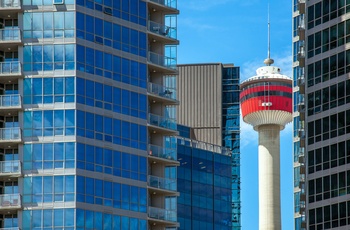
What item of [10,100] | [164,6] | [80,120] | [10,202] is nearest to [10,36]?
[10,100]

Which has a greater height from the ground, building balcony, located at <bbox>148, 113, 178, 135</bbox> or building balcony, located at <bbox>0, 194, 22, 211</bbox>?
building balcony, located at <bbox>148, 113, 178, 135</bbox>

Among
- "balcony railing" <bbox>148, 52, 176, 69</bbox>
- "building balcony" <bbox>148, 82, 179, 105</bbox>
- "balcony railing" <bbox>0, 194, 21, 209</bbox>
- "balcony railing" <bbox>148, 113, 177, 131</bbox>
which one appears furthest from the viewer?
"balcony railing" <bbox>148, 52, 176, 69</bbox>

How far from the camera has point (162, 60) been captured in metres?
144

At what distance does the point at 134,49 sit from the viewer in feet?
460

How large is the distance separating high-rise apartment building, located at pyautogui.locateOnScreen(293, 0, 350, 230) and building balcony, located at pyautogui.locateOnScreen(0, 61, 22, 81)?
25.6m

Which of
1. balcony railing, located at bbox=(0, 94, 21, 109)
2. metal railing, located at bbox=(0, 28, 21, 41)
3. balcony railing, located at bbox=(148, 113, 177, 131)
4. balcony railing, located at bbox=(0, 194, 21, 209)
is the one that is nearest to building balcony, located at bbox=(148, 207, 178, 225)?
balcony railing, located at bbox=(148, 113, 177, 131)

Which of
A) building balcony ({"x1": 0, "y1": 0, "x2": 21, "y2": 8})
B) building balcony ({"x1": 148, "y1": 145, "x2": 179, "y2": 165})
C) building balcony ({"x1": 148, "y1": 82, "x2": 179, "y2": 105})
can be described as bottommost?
building balcony ({"x1": 148, "y1": 145, "x2": 179, "y2": 165})

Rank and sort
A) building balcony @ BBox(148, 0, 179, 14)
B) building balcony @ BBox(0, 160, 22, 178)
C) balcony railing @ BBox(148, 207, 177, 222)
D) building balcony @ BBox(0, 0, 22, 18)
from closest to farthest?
building balcony @ BBox(0, 160, 22, 178)
building balcony @ BBox(0, 0, 22, 18)
balcony railing @ BBox(148, 207, 177, 222)
building balcony @ BBox(148, 0, 179, 14)

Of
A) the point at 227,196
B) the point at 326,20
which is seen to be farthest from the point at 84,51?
the point at 227,196

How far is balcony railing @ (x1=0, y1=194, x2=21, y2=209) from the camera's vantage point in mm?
131875

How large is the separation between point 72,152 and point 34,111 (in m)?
5.09

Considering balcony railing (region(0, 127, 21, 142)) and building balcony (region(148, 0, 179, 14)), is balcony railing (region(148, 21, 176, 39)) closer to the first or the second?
building balcony (region(148, 0, 179, 14))

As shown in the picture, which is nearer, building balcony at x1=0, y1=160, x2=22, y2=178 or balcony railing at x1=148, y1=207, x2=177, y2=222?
building balcony at x1=0, y1=160, x2=22, y2=178

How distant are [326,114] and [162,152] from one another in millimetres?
17863
